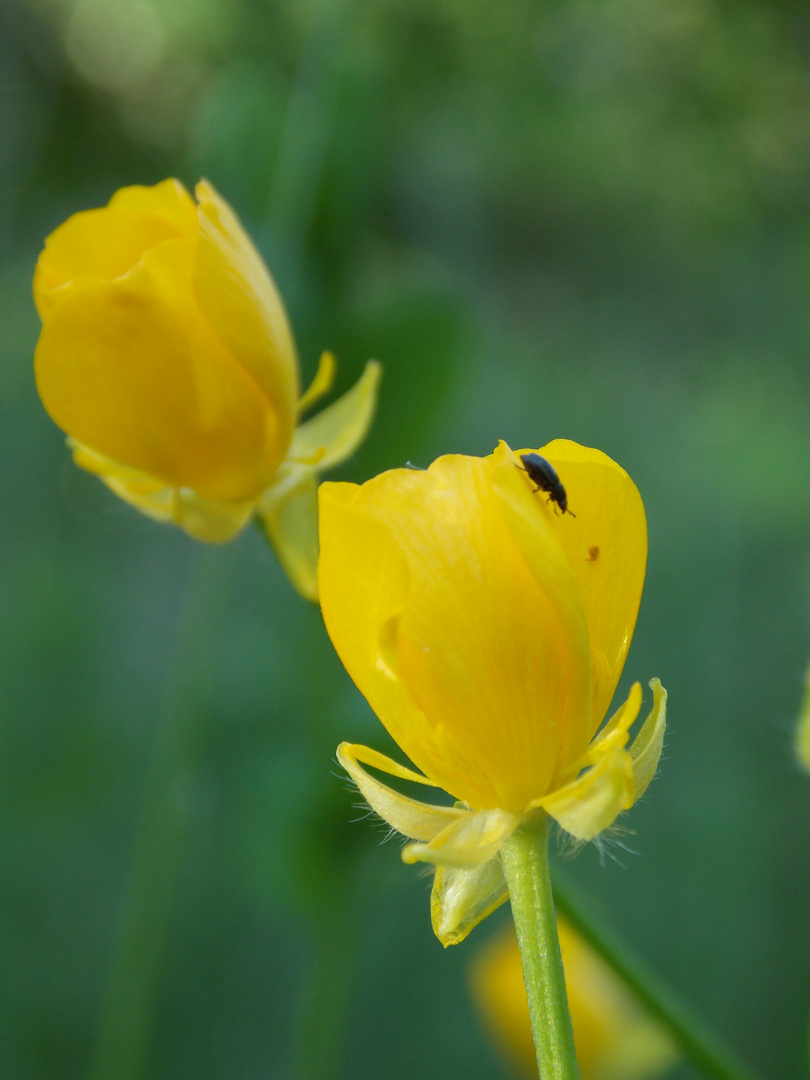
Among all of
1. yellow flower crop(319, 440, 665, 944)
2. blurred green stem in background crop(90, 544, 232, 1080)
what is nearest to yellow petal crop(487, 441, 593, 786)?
yellow flower crop(319, 440, 665, 944)

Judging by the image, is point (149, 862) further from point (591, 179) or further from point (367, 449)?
point (591, 179)

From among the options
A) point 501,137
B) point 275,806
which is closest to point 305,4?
point 501,137

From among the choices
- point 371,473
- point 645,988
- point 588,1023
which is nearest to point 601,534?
point 645,988

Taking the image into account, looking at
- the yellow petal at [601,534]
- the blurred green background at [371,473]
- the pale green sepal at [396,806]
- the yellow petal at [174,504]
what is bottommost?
the blurred green background at [371,473]

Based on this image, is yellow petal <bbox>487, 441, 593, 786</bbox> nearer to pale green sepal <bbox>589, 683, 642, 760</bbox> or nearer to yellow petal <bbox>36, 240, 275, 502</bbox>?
pale green sepal <bbox>589, 683, 642, 760</bbox>

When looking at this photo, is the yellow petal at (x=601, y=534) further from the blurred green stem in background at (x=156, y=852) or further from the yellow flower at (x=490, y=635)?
the blurred green stem in background at (x=156, y=852)

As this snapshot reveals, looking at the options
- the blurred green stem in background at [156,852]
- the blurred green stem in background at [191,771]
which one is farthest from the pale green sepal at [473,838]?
the blurred green stem in background at [156,852]
